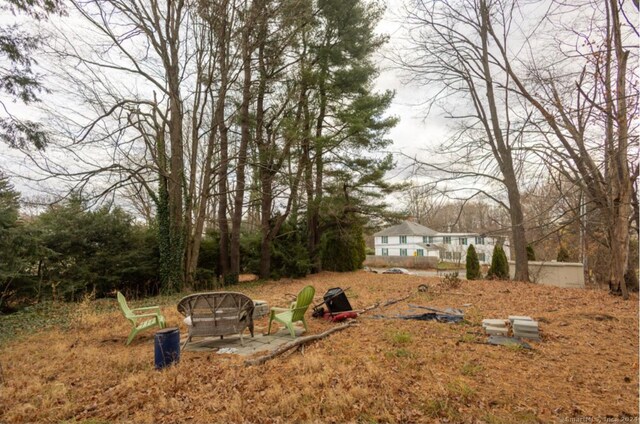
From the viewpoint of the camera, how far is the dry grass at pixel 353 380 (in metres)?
2.60

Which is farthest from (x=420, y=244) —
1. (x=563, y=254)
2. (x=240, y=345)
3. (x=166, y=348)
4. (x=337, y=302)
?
(x=166, y=348)

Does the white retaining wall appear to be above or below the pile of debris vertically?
below

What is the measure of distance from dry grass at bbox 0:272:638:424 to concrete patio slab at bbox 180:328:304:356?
27cm

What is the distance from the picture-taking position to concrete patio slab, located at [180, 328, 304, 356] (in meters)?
4.30

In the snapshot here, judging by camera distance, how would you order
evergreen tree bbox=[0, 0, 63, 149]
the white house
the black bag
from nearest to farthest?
the black bag → evergreen tree bbox=[0, 0, 63, 149] → the white house

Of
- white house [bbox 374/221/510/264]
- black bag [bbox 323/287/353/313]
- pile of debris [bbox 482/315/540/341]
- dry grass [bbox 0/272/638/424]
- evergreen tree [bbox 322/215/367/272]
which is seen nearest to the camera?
dry grass [bbox 0/272/638/424]

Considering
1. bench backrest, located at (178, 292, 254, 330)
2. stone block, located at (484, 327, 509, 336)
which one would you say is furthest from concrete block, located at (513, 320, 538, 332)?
bench backrest, located at (178, 292, 254, 330)

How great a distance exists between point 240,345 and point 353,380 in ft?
6.92

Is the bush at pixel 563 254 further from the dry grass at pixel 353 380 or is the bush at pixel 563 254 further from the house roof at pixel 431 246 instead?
the dry grass at pixel 353 380

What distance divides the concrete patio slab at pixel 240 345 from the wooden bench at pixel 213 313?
0.17m

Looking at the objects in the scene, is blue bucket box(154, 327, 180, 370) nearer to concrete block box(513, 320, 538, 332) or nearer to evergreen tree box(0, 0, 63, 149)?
concrete block box(513, 320, 538, 332)

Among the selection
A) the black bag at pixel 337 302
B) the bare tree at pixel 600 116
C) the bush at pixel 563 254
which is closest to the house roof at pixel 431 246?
the bush at pixel 563 254

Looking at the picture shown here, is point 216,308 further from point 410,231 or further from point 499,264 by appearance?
point 410,231

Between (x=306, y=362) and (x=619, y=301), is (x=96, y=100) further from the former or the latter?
(x=619, y=301)
